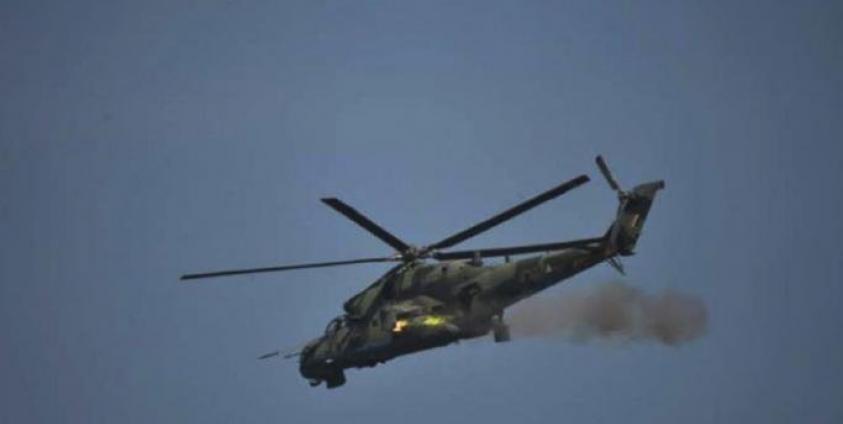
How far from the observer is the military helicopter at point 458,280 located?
1610 inches

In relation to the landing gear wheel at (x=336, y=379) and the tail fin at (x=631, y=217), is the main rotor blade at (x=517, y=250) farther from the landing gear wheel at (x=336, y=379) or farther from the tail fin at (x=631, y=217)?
the landing gear wheel at (x=336, y=379)

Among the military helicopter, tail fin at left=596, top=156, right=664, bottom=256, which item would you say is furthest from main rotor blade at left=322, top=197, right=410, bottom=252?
tail fin at left=596, top=156, right=664, bottom=256

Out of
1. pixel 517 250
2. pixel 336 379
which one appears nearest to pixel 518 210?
pixel 517 250

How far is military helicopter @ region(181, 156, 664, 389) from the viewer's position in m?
40.9

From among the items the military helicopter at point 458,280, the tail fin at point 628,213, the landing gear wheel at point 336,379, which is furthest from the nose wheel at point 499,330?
the landing gear wheel at point 336,379

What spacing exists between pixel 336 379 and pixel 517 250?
35.3 feet

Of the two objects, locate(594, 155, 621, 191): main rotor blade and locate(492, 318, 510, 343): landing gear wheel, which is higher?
locate(594, 155, 621, 191): main rotor blade

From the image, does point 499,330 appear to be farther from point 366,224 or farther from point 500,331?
point 366,224

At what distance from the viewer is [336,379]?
1800 inches

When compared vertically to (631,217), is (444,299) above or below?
below

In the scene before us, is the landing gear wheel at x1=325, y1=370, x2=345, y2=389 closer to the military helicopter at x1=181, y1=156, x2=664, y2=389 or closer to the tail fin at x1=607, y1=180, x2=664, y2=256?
the military helicopter at x1=181, y1=156, x2=664, y2=389

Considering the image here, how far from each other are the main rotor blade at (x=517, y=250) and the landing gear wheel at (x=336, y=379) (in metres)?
7.13

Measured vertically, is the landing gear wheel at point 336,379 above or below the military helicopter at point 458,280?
below

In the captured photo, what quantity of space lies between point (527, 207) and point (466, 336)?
5.92 metres
